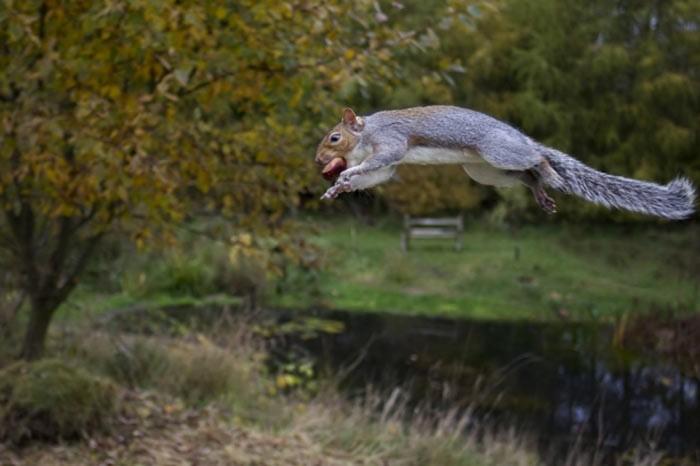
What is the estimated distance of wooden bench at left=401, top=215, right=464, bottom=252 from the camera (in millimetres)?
16531

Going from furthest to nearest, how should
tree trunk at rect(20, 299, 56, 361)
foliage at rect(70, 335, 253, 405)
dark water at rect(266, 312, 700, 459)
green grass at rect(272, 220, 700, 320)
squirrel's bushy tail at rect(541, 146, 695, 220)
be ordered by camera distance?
green grass at rect(272, 220, 700, 320) < dark water at rect(266, 312, 700, 459) < foliage at rect(70, 335, 253, 405) < tree trunk at rect(20, 299, 56, 361) < squirrel's bushy tail at rect(541, 146, 695, 220)

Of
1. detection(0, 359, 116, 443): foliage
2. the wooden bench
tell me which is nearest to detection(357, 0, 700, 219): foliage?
the wooden bench

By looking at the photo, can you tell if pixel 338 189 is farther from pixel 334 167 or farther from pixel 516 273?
pixel 516 273

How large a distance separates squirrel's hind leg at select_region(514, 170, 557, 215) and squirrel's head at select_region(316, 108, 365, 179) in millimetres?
216

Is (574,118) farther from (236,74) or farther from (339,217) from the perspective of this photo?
(236,74)

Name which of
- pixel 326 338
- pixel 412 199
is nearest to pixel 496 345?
pixel 326 338

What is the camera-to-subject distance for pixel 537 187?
3.93 feet

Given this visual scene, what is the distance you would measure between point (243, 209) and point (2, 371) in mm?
1726

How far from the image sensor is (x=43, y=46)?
4.04m

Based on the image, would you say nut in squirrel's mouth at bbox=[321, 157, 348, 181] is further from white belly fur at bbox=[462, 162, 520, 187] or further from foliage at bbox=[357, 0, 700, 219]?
foliage at bbox=[357, 0, 700, 219]

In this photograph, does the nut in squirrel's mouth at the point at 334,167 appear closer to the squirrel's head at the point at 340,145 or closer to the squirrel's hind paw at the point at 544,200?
the squirrel's head at the point at 340,145

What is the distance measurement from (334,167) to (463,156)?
0.15m

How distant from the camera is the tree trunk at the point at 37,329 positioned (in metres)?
5.86

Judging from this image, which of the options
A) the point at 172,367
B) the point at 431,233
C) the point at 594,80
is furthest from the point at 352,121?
the point at 594,80
